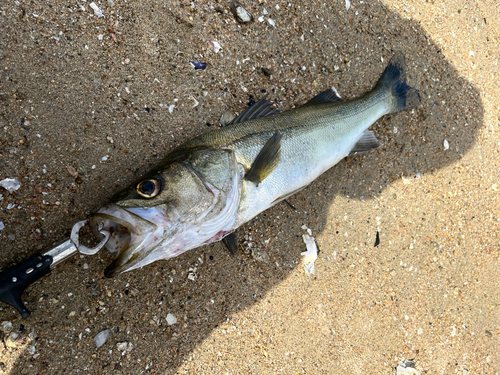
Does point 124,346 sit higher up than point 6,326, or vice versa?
point 6,326

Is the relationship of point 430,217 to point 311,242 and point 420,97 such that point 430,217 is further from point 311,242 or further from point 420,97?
point 311,242

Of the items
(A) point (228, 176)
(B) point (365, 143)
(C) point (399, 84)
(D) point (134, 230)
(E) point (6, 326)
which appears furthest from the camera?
(C) point (399, 84)

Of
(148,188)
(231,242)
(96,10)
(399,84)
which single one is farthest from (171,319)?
(399,84)

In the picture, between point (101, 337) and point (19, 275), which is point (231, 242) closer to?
point (101, 337)

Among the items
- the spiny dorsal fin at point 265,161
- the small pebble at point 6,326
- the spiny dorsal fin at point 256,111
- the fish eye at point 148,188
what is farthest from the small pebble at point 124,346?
the spiny dorsal fin at point 256,111

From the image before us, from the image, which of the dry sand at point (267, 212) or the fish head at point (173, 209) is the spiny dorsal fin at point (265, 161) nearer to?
the fish head at point (173, 209)
